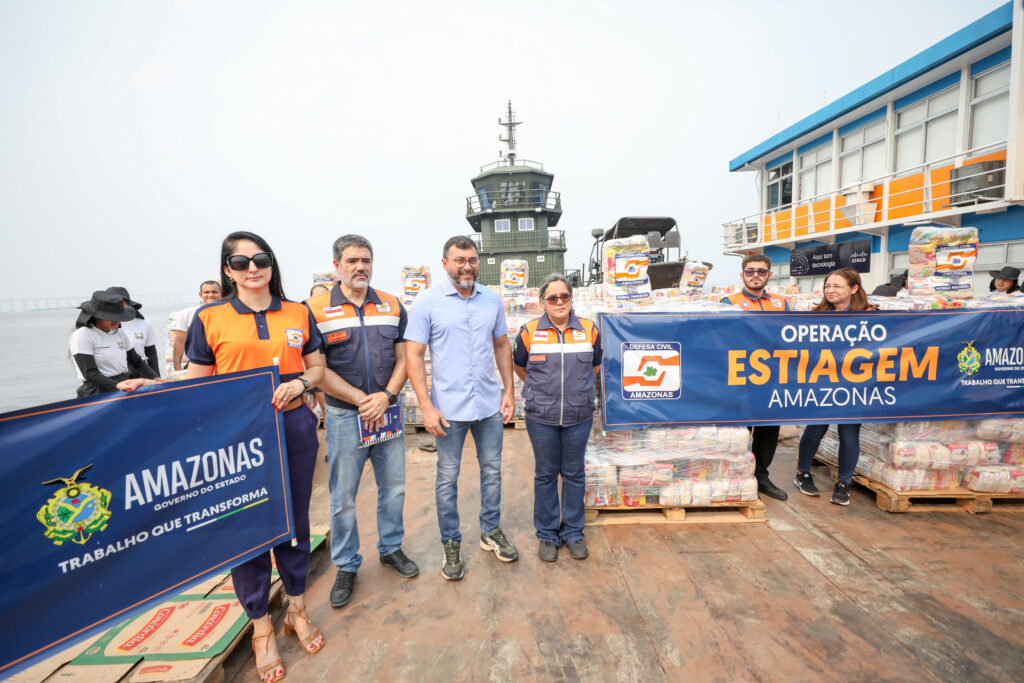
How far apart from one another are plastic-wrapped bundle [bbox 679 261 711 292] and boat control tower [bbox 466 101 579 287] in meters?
11.3

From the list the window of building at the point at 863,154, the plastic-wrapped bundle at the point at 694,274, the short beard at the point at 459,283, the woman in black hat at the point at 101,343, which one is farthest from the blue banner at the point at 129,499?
the window of building at the point at 863,154

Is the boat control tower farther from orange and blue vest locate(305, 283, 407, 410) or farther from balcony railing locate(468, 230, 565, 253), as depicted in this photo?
orange and blue vest locate(305, 283, 407, 410)

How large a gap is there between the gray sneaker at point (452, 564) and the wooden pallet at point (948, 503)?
12.0 feet

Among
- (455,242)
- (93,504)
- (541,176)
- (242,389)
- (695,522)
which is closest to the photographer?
(93,504)

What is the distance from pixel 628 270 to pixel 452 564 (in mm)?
2880

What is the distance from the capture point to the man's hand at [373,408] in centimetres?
264

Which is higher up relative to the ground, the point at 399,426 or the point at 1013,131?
the point at 1013,131

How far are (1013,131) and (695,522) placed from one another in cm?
1208

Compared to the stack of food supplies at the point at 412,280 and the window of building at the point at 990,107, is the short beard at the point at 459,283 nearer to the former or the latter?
the stack of food supplies at the point at 412,280

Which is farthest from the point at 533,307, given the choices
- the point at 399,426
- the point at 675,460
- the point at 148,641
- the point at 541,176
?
the point at 541,176

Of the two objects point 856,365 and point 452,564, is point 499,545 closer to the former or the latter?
point 452,564

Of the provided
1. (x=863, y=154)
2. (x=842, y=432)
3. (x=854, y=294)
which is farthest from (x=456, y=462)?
(x=863, y=154)

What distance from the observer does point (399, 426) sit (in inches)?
114

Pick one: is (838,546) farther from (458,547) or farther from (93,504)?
(93,504)
